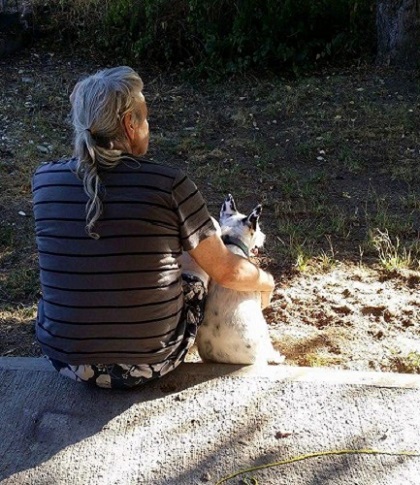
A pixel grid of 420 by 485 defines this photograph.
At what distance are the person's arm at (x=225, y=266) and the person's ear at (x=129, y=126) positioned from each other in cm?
50

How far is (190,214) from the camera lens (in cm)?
290

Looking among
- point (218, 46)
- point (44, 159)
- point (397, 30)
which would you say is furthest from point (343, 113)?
point (44, 159)

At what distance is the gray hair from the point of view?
9.07 ft

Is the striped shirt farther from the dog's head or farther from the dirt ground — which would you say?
the dirt ground

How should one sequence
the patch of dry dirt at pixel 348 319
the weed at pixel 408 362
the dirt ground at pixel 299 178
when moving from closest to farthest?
the weed at pixel 408 362, the patch of dry dirt at pixel 348 319, the dirt ground at pixel 299 178

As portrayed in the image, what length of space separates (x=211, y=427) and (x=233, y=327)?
1.48ft

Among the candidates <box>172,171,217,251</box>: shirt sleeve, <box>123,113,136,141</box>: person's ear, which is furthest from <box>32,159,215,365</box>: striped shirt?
<box>123,113,136,141</box>: person's ear

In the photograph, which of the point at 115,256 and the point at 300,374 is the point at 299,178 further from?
the point at 115,256

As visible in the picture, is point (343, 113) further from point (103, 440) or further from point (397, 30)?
point (103, 440)

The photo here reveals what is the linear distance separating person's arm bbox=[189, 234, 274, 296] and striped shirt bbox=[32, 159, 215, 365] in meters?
0.05

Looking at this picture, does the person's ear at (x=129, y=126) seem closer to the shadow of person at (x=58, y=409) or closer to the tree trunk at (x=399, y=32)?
the shadow of person at (x=58, y=409)

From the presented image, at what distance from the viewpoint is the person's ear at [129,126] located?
2.84 meters

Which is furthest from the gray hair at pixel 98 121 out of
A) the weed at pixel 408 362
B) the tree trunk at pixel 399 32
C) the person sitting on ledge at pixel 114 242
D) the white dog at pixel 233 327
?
the tree trunk at pixel 399 32

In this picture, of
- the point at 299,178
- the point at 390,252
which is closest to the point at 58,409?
the point at 390,252
